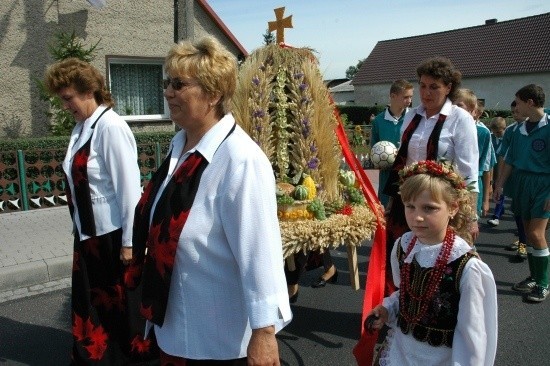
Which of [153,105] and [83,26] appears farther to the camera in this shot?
[153,105]

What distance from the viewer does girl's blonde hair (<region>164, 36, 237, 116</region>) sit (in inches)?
70.1

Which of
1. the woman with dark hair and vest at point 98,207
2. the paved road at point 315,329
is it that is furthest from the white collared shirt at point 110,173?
the paved road at point 315,329

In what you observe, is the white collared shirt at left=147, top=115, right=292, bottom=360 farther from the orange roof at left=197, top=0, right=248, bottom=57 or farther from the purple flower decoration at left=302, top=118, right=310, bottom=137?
the orange roof at left=197, top=0, right=248, bottom=57

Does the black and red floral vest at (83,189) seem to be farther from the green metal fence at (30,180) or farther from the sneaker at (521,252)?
the green metal fence at (30,180)

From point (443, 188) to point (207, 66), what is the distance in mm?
1172

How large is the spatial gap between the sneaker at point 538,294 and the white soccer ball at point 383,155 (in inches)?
74.7

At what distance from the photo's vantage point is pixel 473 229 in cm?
290

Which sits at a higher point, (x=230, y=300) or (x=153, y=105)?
(x=153, y=105)

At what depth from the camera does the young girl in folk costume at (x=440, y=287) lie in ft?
6.82

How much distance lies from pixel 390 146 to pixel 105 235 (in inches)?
93.5

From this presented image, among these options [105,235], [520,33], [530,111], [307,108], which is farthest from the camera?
[520,33]

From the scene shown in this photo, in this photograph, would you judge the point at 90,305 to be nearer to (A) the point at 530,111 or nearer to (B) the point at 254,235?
(B) the point at 254,235

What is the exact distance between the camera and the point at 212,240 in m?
1.68

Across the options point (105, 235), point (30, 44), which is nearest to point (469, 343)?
point (105, 235)
